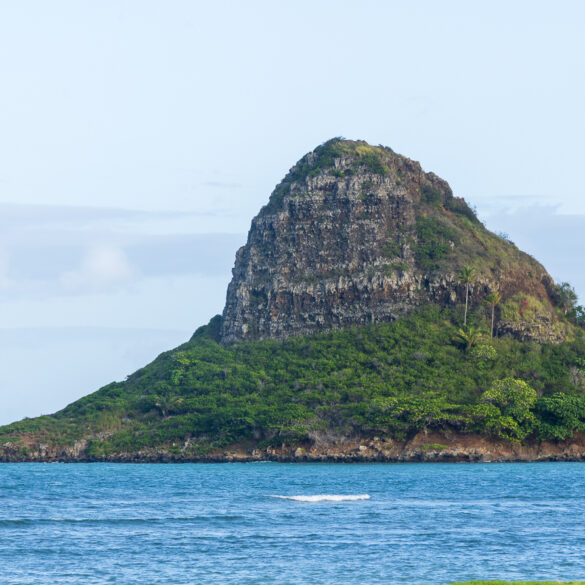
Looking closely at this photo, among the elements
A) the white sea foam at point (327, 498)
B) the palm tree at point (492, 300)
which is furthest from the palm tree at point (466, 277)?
the white sea foam at point (327, 498)

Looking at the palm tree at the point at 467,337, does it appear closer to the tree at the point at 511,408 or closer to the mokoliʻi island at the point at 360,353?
the mokoliʻi island at the point at 360,353

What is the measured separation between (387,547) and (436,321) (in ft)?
385

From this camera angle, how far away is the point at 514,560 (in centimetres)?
4816

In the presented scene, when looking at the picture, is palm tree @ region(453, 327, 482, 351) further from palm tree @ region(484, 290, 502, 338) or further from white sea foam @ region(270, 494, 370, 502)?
white sea foam @ region(270, 494, 370, 502)

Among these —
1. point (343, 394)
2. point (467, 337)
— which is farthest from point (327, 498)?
point (467, 337)

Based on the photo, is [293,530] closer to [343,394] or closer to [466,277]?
[343,394]

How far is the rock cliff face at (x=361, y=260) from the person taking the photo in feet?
561

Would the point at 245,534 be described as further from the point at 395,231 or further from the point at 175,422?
Result: the point at 395,231

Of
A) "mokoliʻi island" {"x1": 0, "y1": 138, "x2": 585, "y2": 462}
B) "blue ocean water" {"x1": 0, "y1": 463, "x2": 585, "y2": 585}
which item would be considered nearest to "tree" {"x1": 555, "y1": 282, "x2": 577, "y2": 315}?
"mokoliʻi island" {"x1": 0, "y1": 138, "x2": 585, "y2": 462}

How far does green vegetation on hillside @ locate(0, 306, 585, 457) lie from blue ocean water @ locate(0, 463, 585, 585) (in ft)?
124

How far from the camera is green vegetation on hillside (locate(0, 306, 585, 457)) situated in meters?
141

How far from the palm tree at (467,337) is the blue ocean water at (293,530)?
190ft

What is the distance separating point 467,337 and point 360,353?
17.3m

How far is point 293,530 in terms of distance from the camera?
5991 cm
